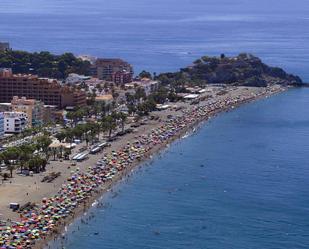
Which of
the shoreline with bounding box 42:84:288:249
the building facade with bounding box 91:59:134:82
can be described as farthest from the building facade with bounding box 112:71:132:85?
the shoreline with bounding box 42:84:288:249

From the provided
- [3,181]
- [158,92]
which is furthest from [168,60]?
[3,181]

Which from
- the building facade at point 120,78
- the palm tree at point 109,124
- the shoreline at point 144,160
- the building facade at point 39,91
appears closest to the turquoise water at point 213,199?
the shoreline at point 144,160

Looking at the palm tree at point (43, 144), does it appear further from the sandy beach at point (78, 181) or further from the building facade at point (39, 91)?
the building facade at point (39, 91)

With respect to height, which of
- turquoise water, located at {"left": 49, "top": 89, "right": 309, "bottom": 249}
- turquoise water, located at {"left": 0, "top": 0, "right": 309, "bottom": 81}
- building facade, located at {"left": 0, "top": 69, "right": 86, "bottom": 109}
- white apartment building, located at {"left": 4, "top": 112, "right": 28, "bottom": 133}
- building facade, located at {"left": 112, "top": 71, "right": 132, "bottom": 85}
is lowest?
turquoise water, located at {"left": 49, "top": 89, "right": 309, "bottom": 249}

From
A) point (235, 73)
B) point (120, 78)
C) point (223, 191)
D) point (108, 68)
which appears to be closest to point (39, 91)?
point (120, 78)

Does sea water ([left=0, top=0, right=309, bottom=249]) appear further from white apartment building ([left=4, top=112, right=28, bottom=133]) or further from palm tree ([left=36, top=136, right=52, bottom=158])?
white apartment building ([left=4, top=112, right=28, bottom=133])

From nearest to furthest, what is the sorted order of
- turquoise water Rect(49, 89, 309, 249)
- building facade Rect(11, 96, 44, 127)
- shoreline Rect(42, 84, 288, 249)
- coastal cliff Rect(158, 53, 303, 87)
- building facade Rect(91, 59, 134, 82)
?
turquoise water Rect(49, 89, 309, 249) < shoreline Rect(42, 84, 288, 249) < building facade Rect(11, 96, 44, 127) < building facade Rect(91, 59, 134, 82) < coastal cliff Rect(158, 53, 303, 87)

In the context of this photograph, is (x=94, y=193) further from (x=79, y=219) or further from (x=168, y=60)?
(x=168, y=60)
